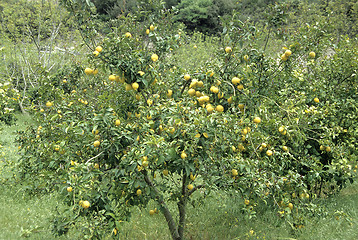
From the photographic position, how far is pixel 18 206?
4188mm

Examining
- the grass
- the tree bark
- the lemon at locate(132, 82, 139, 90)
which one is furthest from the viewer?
the grass

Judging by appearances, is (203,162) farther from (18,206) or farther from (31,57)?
(31,57)

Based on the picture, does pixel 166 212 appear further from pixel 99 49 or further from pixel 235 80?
pixel 99 49

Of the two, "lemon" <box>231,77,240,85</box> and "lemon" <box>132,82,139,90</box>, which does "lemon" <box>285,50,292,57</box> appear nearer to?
"lemon" <box>231,77,240,85</box>

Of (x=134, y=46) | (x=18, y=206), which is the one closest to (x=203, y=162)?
(x=134, y=46)

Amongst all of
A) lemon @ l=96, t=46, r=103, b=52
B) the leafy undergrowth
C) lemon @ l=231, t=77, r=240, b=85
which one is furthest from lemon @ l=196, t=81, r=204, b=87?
the leafy undergrowth

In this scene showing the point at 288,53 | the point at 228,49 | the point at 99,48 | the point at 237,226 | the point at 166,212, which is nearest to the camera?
the point at 99,48

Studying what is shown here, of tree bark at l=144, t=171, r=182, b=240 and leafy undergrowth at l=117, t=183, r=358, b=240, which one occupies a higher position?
tree bark at l=144, t=171, r=182, b=240

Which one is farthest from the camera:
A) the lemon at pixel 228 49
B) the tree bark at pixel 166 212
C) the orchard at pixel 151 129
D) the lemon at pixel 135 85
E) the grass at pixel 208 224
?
the grass at pixel 208 224

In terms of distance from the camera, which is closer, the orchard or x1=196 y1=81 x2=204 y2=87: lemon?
the orchard

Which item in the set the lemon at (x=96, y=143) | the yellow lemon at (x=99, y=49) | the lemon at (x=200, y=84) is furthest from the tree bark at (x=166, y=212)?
the yellow lemon at (x=99, y=49)

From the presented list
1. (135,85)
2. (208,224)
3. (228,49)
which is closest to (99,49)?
(135,85)

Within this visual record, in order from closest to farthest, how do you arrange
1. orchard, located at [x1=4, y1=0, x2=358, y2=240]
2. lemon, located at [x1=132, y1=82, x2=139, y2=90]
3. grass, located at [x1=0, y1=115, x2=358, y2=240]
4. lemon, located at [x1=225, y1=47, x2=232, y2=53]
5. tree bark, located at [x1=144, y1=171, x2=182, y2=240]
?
1. orchard, located at [x1=4, y1=0, x2=358, y2=240]
2. lemon, located at [x1=132, y1=82, x2=139, y2=90]
3. lemon, located at [x1=225, y1=47, x2=232, y2=53]
4. tree bark, located at [x1=144, y1=171, x2=182, y2=240]
5. grass, located at [x1=0, y1=115, x2=358, y2=240]

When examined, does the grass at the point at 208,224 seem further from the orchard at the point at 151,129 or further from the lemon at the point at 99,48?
the lemon at the point at 99,48
